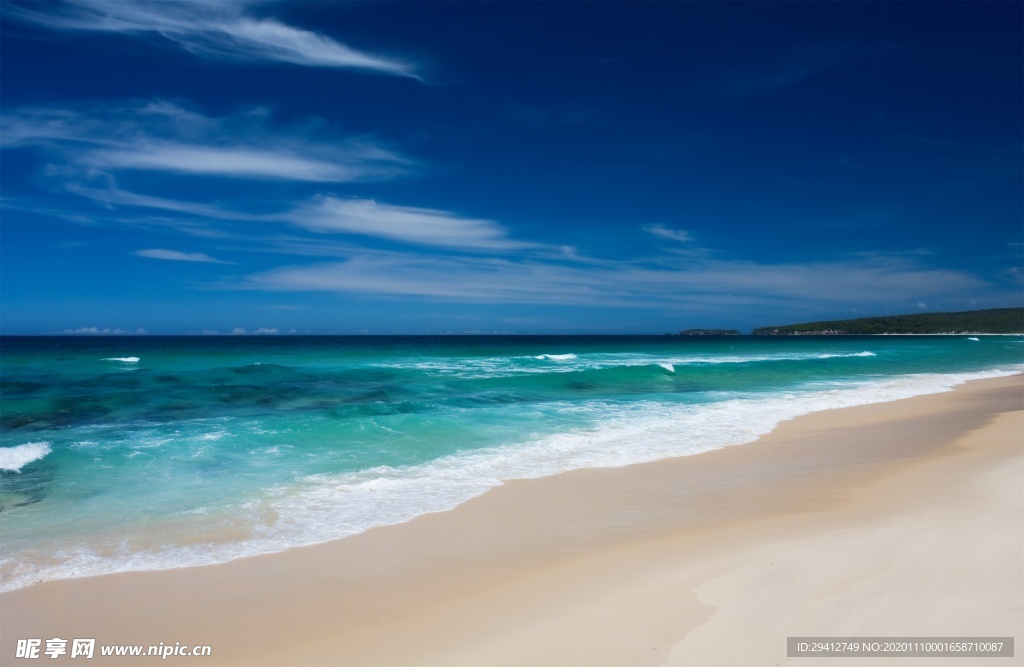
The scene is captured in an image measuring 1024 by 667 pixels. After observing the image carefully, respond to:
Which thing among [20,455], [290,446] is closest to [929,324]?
[290,446]

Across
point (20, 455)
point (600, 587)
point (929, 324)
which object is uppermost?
point (929, 324)

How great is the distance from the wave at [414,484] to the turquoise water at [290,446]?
0.09 feet

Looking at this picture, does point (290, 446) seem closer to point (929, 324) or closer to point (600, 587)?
point (600, 587)

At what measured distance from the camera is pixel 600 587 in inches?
172

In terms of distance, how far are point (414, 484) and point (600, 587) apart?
3.73 m

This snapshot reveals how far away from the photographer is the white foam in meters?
8.69

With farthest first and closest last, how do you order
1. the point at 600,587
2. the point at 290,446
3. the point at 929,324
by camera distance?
the point at 929,324 < the point at 290,446 < the point at 600,587

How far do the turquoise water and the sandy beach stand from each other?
0.69m

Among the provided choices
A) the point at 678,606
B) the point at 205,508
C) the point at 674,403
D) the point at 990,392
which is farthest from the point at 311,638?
the point at 990,392

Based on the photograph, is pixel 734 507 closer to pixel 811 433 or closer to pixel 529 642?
pixel 529 642

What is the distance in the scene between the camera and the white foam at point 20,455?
28.5 feet

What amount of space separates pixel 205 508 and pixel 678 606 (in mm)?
5453

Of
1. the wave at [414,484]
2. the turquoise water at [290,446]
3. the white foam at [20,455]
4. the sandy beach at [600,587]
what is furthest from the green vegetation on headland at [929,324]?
the white foam at [20,455]

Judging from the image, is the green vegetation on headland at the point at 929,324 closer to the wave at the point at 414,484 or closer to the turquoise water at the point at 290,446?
the turquoise water at the point at 290,446
